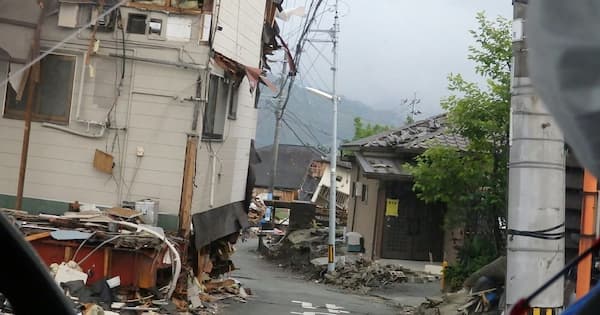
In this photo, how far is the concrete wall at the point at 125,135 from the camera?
15219 millimetres

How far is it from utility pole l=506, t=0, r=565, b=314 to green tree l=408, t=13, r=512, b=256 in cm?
1118

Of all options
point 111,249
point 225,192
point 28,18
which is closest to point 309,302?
point 225,192

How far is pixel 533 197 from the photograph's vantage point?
5.96m

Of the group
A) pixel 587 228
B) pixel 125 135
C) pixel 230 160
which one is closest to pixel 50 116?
pixel 125 135

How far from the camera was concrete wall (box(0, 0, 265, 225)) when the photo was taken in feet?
49.9

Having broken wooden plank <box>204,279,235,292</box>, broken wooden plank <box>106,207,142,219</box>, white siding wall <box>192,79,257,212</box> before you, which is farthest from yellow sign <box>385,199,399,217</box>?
broken wooden plank <box>106,207,142,219</box>

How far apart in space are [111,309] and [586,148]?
37.8 ft

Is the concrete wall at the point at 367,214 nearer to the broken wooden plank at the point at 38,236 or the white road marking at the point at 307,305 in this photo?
the white road marking at the point at 307,305

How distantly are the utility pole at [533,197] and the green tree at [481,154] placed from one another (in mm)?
11180

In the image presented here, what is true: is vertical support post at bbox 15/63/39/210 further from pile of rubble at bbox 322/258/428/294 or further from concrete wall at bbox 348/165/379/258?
concrete wall at bbox 348/165/379/258

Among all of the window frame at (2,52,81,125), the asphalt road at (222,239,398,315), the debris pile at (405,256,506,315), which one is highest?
the window frame at (2,52,81,125)

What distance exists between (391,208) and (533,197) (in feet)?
76.1

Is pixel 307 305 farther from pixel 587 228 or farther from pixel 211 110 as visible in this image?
pixel 587 228

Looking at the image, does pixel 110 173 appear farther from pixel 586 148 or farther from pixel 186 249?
pixel 586 148
